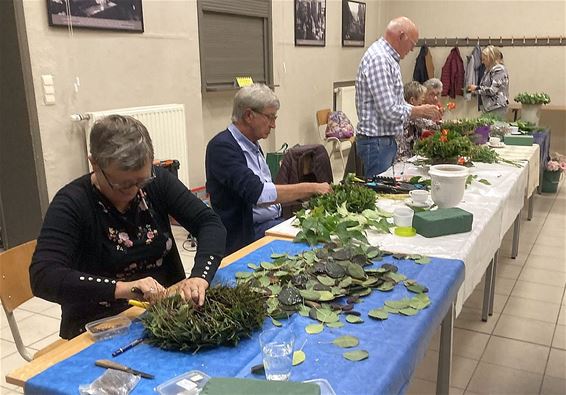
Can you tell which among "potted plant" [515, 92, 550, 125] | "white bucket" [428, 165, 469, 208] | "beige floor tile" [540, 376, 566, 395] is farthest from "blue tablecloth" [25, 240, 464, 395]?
"potted plant" [515, 92, 550, 125]

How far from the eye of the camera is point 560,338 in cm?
273

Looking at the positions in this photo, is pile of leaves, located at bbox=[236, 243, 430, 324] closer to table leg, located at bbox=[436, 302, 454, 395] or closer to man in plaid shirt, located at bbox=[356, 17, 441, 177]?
table leg, located at bbox=[436, 302, 454, 395]

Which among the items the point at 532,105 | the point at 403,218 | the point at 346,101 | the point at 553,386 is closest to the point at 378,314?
the point at 403,218

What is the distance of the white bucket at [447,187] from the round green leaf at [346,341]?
1156 millimetres

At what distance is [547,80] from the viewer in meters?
7.27

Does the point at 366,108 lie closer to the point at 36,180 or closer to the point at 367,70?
the point at 367,70

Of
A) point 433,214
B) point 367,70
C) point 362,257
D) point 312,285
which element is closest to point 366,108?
point 367,70

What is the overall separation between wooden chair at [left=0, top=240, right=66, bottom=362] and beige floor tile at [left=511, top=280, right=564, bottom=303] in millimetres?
2723

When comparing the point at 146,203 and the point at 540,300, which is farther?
the point at 540,300

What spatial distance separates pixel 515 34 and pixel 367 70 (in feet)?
16.6

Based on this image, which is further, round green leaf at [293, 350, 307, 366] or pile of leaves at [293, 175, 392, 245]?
pile of leaves at [293, 175, 392, 245]

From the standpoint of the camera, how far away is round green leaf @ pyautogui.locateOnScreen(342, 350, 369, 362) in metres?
1.18

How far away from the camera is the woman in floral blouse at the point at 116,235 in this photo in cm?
144

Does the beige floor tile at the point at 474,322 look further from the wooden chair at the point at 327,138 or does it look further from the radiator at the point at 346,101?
the radiator at the point at 346,101
